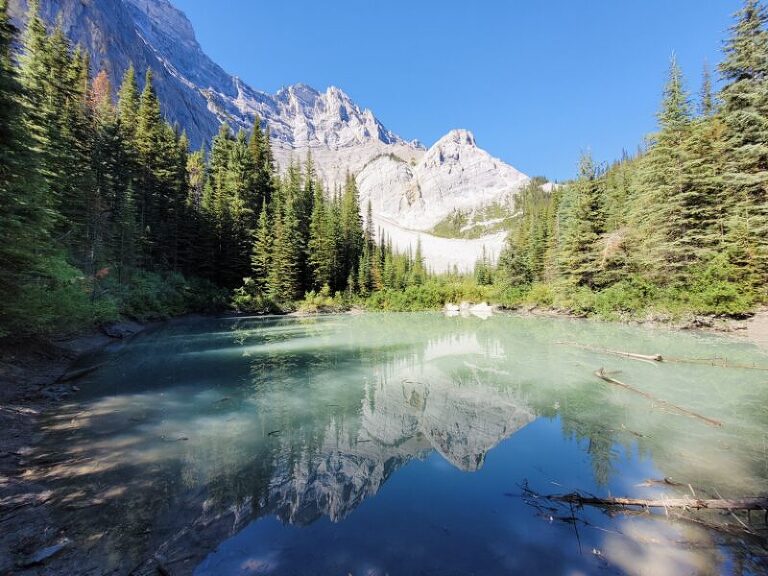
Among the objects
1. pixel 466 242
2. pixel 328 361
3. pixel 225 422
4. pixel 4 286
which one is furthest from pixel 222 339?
pixel 466 242

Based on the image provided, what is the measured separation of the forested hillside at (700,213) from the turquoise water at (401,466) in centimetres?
1189

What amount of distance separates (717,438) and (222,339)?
857 inches

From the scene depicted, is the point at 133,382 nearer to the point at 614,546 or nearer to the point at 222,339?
the point at 222,339

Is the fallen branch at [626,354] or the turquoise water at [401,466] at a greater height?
the fallen branch at [626,354]

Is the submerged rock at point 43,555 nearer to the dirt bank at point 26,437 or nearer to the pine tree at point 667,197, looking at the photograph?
the dirt bank at point 26,437

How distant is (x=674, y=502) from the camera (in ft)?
14.2

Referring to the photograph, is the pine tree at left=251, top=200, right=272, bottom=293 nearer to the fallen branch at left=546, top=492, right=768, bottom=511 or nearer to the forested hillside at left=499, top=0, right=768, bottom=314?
the forested hillside at left=499, top=0, right=768, bottom=314

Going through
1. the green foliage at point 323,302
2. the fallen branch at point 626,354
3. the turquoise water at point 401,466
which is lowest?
the turquoise water at point 401,466

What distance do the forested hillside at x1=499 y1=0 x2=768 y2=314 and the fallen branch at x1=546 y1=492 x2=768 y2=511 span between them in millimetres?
22065

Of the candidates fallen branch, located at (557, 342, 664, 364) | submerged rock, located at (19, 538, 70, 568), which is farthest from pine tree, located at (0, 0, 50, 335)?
fallen branch, located at (557, 342, 664, 364)

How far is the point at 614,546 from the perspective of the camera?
12.5 feet

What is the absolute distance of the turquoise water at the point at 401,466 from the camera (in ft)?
12.5

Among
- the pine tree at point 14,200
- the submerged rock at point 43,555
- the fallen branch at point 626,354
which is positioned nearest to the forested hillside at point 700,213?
the fallen branch at point 626,354

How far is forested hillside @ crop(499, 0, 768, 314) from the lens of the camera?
21.1 m
